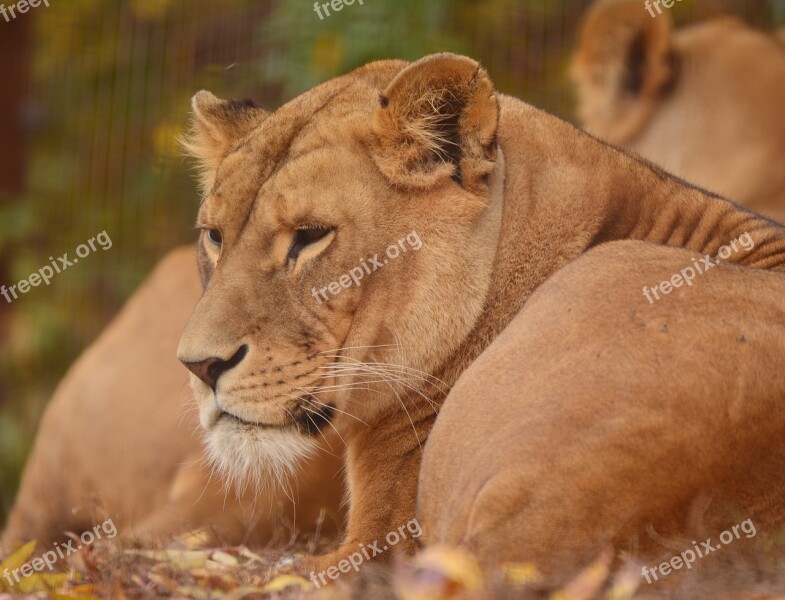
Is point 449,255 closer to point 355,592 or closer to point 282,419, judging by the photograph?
point 282,419

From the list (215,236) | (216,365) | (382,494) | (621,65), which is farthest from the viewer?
→ (621,65)

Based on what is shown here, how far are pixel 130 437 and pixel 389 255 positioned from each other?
7.56ft

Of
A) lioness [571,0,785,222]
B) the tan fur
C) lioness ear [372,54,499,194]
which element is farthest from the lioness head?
lioness [571,0,785,222]

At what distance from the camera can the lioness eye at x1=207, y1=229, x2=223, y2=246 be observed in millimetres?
3164

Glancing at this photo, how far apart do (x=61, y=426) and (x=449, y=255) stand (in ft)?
9.08

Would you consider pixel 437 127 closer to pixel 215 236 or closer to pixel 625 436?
pixel 215 236

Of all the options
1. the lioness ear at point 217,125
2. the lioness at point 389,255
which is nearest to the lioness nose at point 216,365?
the lioness at point 389,255

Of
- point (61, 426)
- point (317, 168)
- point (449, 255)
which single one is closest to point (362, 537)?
point (449, 255)

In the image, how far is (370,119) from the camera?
305 centimetres

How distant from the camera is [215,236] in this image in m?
3.18

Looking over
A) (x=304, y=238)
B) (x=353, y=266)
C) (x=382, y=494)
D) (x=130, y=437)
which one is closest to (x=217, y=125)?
(x=304, y=238)

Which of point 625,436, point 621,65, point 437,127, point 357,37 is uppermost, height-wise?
point 437,127

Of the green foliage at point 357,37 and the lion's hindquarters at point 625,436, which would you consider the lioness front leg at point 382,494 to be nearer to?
the lion's hindquarters at point 625,436

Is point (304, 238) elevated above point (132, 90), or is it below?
above
